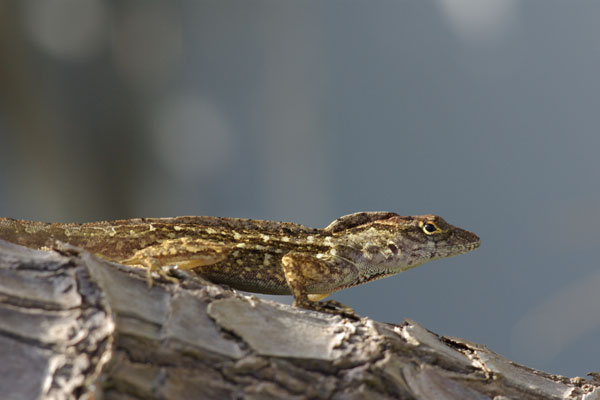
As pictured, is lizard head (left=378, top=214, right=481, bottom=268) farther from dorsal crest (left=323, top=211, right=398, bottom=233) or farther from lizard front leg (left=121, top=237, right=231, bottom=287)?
lizard front leg (left=121, top=237, right=231, bottom=287)

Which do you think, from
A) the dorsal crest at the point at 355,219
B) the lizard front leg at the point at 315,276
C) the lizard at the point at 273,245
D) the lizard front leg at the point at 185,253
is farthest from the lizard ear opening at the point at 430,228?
the lizard front leg at the point at 185,253

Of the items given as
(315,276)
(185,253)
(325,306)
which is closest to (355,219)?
(315,276)

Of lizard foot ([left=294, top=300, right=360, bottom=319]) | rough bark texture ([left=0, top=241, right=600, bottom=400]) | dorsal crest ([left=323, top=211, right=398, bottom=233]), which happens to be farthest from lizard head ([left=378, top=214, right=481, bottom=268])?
rough bark texture ([left=0, top=241, right=600, bottom=400])

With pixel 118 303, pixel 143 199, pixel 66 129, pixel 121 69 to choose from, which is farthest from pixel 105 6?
pixel 118 303

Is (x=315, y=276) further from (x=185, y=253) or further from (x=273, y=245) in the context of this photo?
(x=185, y=253)

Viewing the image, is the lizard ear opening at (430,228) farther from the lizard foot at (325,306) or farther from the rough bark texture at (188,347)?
the rough bark texture at (188,347)

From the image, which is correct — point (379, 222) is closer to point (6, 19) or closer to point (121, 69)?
point (121, 69)
